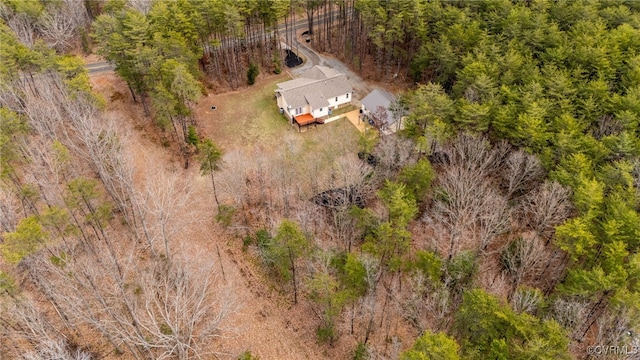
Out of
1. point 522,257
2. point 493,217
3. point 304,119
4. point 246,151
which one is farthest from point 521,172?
point 246,151

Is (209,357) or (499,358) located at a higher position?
(499,358)

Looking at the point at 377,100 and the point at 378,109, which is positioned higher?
the point at 378,109

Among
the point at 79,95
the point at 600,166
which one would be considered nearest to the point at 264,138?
the point at 79,95

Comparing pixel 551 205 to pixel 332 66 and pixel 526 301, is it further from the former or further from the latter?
pixel 332 66

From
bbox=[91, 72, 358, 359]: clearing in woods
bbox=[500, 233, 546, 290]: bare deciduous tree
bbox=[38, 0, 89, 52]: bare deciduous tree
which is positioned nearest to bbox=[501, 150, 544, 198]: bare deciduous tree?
bbox=[500, 233, 546, 290]: bare deciduous tree

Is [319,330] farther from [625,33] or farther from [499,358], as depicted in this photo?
[625,33]

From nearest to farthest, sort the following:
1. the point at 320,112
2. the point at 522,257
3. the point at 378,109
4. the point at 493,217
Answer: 1. the point at 522,257
2. the point at 493,217
3. the point at 378,109
4. the point at 320,112

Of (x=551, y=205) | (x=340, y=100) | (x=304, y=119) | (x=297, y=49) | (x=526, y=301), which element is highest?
(x=551, y=205)
